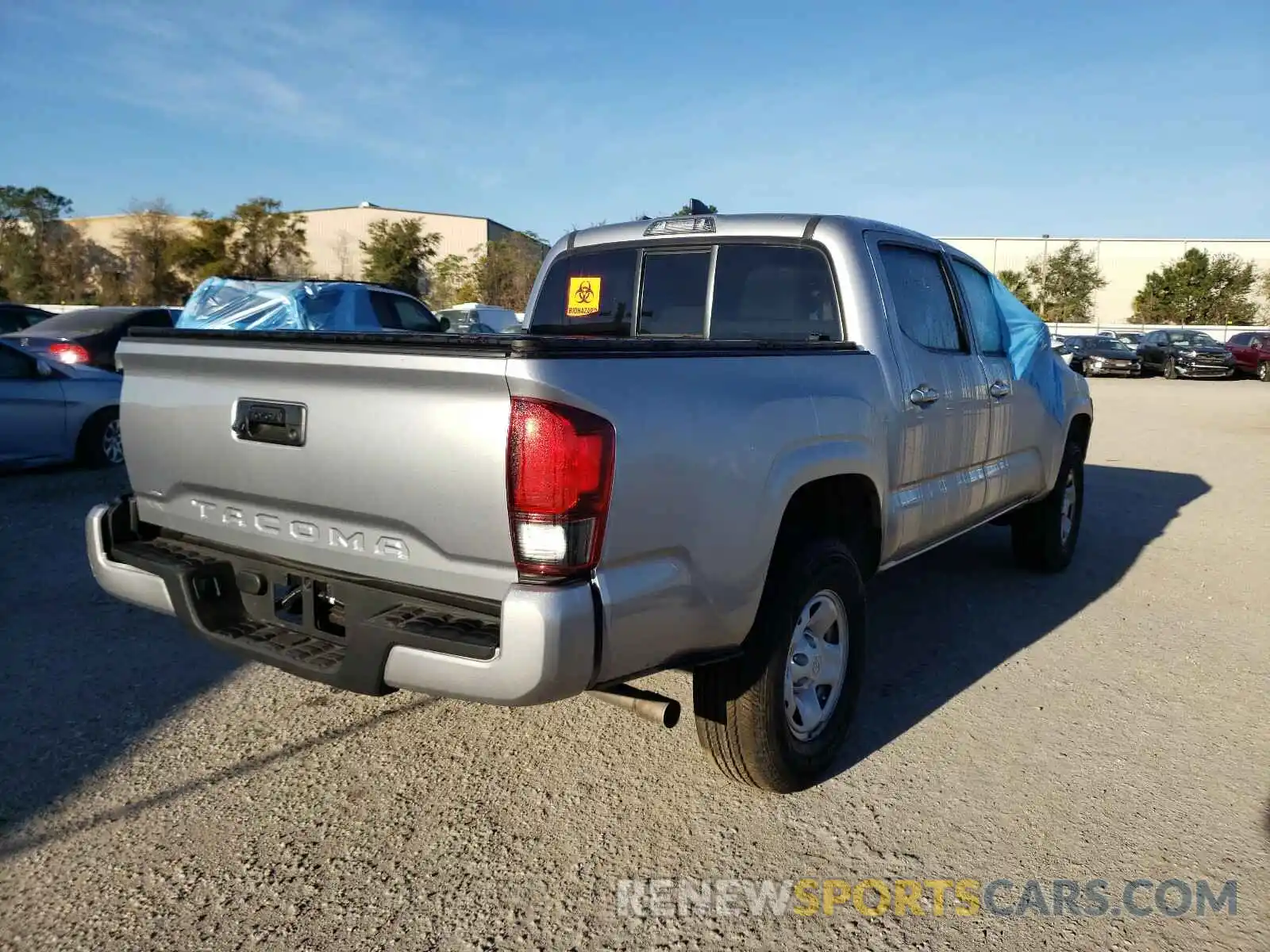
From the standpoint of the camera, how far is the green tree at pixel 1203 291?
53.6m

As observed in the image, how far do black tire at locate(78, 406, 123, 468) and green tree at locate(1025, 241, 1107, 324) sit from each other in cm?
5676

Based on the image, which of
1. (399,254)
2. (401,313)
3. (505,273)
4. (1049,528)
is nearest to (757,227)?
(1049,528)

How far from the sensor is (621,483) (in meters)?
2.38

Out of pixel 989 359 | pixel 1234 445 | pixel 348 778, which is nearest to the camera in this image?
pixel 348 778

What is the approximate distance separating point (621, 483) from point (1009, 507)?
3566 mm

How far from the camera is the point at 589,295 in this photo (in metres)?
4.54

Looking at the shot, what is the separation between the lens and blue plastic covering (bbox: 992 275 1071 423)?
530 centimetres

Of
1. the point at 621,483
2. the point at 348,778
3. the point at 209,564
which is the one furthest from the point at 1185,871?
the point at 209,564

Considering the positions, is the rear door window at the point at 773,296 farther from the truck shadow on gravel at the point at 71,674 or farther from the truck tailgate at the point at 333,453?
the truck shadow on gravel at the point at 71,674

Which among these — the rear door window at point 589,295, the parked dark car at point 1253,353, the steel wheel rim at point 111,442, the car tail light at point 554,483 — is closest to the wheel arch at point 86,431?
the steel wheel rim at point 111,442

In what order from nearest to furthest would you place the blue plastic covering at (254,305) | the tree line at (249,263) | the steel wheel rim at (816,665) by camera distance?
1. the steel wheel rim at (816,665)
2. the blue plastic covering at (254,305)
3. the tree line at (249,263)

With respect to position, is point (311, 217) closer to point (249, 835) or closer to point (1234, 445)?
point (1234, 445)

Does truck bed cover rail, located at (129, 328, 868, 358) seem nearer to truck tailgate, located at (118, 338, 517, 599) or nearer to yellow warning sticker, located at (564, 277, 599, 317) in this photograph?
truck tailgate, located at (118, 338, 517, 599)

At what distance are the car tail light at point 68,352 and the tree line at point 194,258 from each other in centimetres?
3410
